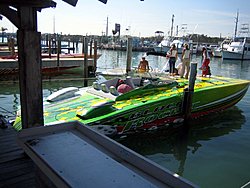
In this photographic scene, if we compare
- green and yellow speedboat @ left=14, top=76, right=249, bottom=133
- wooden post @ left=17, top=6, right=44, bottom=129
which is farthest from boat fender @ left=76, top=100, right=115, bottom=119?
wooden post @ left=17, top=6, right=44, bottom=129

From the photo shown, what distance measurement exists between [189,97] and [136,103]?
5.95 feet

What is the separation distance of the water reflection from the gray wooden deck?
2.76 m

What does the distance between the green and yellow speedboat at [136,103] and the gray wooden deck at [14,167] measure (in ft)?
4.68

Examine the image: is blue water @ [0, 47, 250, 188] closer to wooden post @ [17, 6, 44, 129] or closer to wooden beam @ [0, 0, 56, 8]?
wooden post @ [17, 6, 44, 129]

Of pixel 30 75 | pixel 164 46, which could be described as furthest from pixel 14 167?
pixel 164 46

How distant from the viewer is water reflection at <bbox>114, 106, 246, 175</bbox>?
5558mm

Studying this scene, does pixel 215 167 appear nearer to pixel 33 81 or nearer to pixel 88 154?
pixel 88 154

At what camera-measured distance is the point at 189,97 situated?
A: 22.6ft

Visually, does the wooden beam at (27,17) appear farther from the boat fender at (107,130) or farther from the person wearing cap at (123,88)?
the person wearing cap at (123,88)

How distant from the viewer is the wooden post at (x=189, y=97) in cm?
685

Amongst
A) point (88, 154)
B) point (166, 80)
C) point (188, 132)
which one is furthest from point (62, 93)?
point (88, 154)

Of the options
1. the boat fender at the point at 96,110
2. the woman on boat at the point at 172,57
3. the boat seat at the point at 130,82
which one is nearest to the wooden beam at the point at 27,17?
the boat fender at the point at 96,110

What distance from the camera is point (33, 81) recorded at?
9.84 feet

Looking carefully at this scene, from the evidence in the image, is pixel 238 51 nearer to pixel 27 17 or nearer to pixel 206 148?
pixel 206 148
